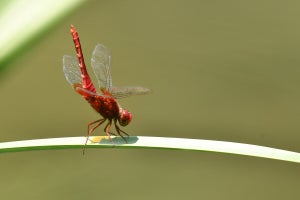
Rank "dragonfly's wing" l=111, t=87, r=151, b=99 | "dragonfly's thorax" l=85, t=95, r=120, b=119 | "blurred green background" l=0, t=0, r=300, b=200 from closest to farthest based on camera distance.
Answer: "dragonfly's wing" l=111, t=87, r=151, b=99 → "dragonfly's thorax" l=85, t=95, r=120, b=119 → "blurred green background" l=0, t=0, r=300, b=200

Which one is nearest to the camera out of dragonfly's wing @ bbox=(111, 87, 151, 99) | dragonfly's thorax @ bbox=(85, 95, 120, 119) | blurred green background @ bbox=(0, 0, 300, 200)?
dragonfly's wing @ bbox=(111, 87, 151, 99)

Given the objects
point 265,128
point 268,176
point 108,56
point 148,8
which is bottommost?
point 268,176

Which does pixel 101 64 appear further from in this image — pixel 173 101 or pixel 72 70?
pixel 173 101

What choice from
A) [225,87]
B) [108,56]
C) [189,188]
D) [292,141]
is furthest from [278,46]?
[108,56]

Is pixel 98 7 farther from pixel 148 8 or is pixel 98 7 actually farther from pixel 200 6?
pixel 200 6

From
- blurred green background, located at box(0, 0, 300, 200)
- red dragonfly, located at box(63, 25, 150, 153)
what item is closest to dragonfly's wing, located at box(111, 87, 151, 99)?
red dragonfly, located at box(63, 25, 150, 153)

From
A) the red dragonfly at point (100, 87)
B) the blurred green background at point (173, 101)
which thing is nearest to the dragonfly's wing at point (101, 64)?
the red dragonfly at point (100, 87)

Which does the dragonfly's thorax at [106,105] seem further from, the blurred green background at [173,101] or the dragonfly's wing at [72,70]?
the blurred green background at [173,101]

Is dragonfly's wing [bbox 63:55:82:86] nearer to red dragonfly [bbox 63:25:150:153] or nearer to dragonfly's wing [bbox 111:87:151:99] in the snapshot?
red dragonfly [bbox 63:25:150:153]
